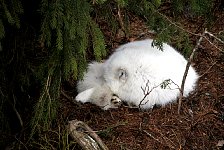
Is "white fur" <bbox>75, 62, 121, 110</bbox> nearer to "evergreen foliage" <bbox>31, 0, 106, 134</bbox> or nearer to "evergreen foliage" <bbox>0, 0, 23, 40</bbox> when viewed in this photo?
"evergreen foliage" <bbox>31, 0, 106, 134</bbox>

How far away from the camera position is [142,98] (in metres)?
4.52

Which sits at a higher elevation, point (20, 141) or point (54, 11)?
point (54, 11)

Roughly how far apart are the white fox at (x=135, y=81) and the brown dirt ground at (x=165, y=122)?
0.32ft

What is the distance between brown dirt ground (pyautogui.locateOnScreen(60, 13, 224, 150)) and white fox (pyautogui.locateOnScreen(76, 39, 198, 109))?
0.10 metres

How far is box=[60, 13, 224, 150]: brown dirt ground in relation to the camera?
405 cm

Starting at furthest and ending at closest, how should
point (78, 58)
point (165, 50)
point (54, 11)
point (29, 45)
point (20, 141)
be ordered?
point (165, 50) → point (29, 45) → point (20, 141) → point (78, 58) → point (54, 11)

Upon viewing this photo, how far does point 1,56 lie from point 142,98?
1458 millimetres

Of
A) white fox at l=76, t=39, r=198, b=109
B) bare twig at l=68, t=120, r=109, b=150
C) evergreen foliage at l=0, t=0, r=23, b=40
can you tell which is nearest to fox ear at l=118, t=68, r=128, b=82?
white fox at l=76, t=39, r=198, b=109

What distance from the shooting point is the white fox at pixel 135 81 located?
14.8 ft

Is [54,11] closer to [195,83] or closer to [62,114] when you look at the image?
[62,114]

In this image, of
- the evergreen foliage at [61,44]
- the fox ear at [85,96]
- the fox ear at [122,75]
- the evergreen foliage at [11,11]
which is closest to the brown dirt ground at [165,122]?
the fox ear at [85,96]

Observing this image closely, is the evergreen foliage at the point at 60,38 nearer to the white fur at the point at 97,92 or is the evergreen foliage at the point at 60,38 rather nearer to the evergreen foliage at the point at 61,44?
the evergreen foliage at the point at 61,44

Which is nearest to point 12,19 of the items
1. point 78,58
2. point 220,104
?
point 78,58

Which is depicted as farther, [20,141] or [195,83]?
[195,83]
